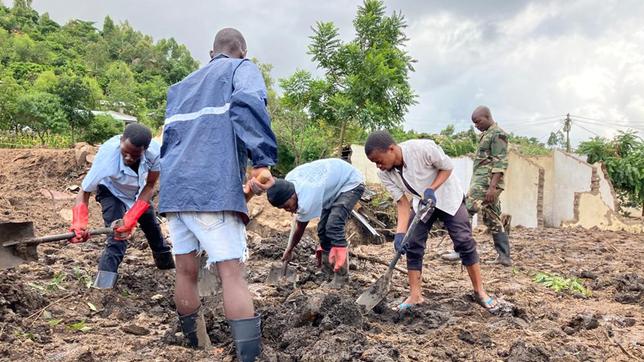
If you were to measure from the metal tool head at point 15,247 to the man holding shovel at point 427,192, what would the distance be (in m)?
2.31

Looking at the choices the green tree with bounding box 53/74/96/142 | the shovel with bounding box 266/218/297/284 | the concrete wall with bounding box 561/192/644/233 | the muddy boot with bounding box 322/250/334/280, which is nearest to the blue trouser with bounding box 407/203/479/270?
the muddy boot with bounding box 322/250/334/280

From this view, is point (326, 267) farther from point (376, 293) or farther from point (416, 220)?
point (416, 220)

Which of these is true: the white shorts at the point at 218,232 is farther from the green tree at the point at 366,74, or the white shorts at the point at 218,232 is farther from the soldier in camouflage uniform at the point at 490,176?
the green tree at the point at 366,74

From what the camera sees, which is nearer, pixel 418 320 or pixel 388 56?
pixel 418 320

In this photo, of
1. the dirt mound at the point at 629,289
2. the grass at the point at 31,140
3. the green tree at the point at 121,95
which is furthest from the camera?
the green tree at the point at 121,95

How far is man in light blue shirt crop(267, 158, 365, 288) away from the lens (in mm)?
4227

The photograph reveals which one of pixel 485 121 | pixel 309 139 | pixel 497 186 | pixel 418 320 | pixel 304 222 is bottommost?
pixel 418 320

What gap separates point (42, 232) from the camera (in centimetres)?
822

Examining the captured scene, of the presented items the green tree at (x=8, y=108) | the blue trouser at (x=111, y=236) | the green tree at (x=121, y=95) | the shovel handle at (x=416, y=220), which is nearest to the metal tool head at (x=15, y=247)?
the blue trouser at (x=111, y=236)

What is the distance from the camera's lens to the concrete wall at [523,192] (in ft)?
41.7

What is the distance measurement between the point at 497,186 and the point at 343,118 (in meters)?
8.37

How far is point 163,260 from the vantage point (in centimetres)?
488

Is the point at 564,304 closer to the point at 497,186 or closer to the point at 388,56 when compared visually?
the point at 497,186

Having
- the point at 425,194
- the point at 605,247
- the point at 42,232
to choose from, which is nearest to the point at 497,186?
the point at 425,194
